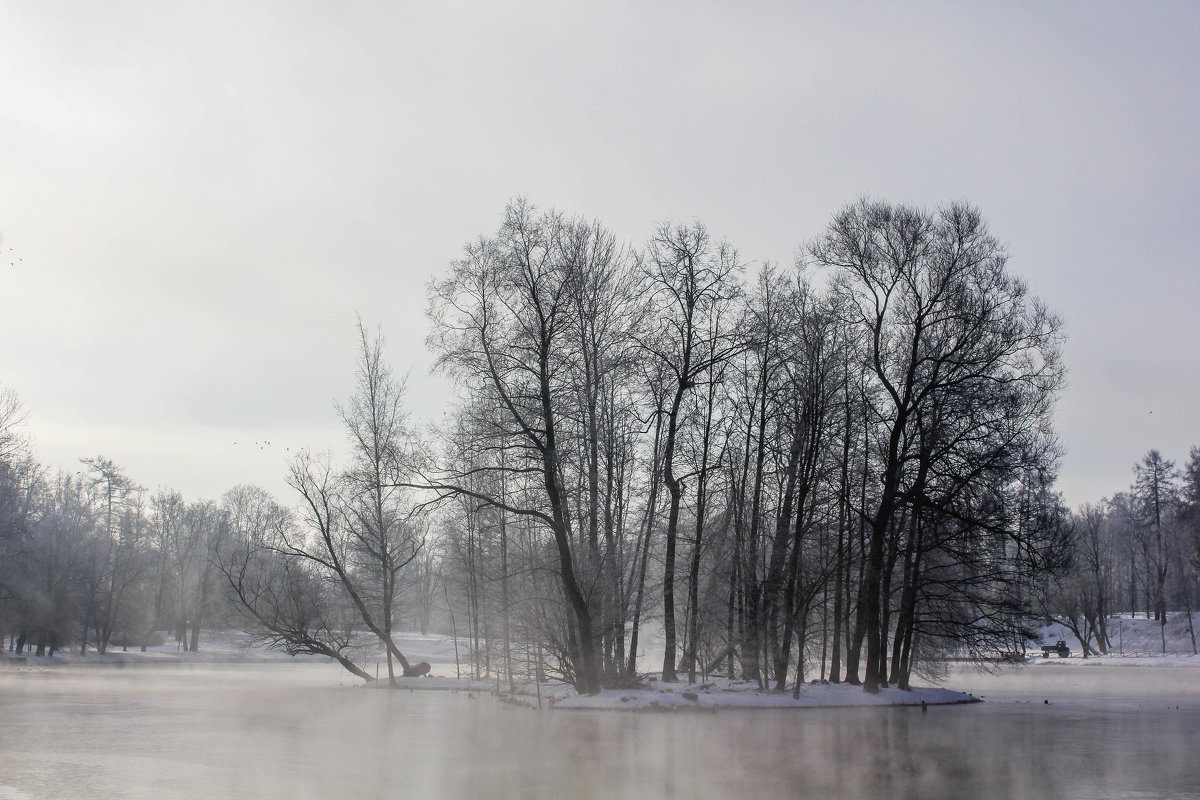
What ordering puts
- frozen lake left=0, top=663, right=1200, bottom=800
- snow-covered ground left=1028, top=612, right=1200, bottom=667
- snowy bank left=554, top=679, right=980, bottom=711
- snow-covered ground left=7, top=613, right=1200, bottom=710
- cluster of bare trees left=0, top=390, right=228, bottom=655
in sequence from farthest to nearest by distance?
snow-covered ground left=1028, top=612, right=1200, bottom=667, cluster of bare trees left=0, top=390, right=228, bottom=655, snow-covered ground left=7, top=613, right=1200, bottom=710, snowy bank left=554, top=679, right=980, bottom=711, frozen lake left=0, top=663, right=1200, bottom=800

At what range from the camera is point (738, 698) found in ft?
88.0

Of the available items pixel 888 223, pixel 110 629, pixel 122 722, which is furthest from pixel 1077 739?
pixel 110 629

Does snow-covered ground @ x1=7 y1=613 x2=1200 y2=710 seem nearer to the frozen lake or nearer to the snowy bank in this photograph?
the snowy bank

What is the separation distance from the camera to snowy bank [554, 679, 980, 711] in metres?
25.5

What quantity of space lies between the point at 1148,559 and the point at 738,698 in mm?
73649

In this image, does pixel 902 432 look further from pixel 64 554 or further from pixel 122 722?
pixel 64 554

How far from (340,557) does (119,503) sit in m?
45.1

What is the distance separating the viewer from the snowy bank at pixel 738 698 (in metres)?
25.5

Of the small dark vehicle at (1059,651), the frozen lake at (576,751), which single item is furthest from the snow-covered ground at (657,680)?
the frozen lake at (576,751)

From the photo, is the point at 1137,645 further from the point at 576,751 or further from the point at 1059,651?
the point at 576,751

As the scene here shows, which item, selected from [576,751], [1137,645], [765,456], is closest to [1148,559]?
[1137,645]

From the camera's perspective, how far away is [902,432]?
31000 mm

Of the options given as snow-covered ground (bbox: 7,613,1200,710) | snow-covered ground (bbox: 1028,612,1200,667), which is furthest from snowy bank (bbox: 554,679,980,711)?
snow-covered ground (bbox: 1028,612,1200,667)

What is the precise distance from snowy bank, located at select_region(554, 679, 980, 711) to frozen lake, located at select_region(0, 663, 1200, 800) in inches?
42.0
